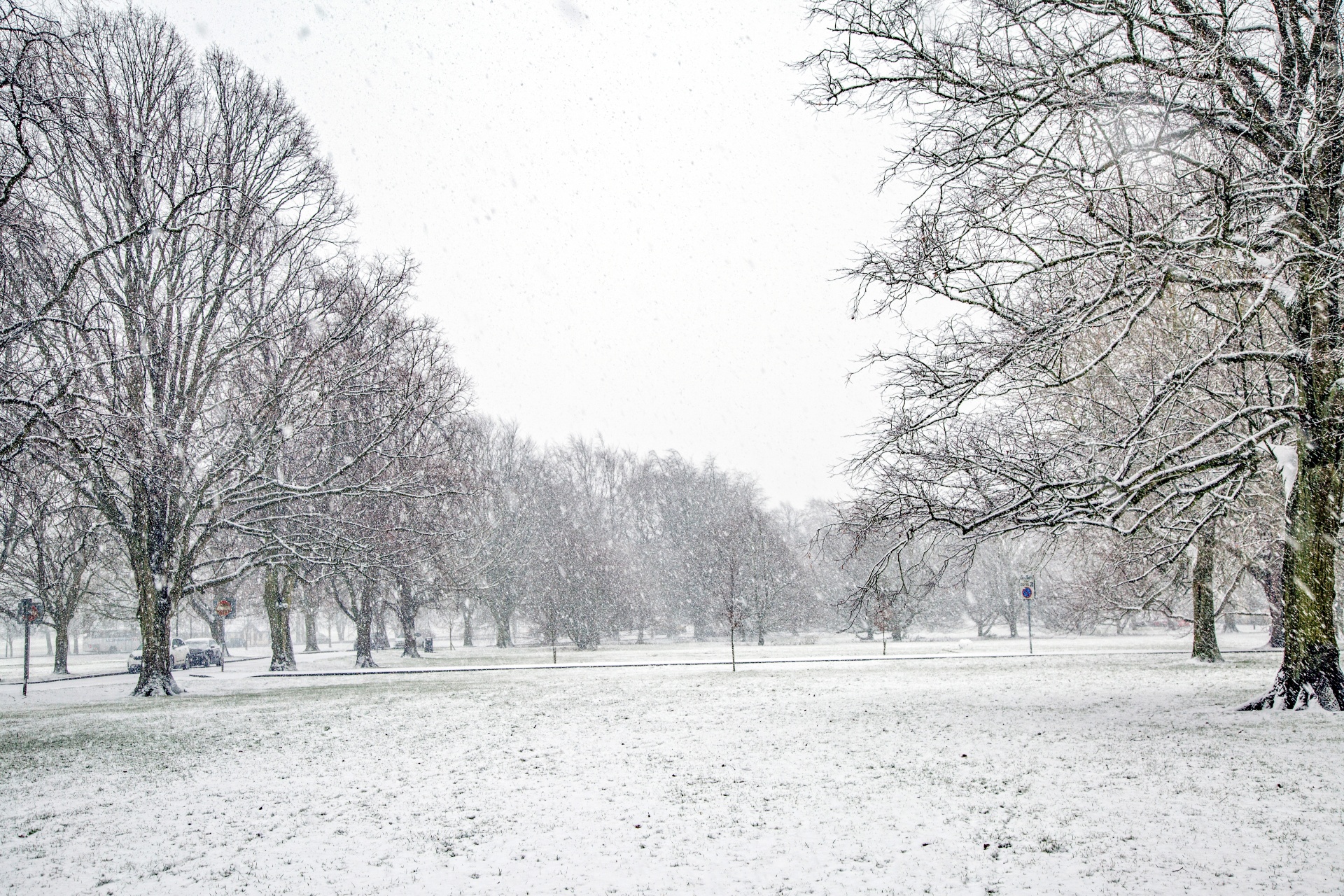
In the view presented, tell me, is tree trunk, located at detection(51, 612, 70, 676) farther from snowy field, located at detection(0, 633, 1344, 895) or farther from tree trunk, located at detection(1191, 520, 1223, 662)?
tree trunk, located at detection(1191, 520, 1223, 662)

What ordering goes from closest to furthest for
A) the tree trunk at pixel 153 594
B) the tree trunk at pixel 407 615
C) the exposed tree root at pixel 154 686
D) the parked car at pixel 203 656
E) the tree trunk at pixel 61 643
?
the tree trunk at pixel 153 594 < the exposed tree root at pixel 154 686 < the tree trunk at pixel 61 643 < the tree trunk at pixel 407 615 < the parked car at pixel 203 656

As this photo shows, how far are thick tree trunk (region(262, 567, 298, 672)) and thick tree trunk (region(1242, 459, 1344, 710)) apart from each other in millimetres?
29629

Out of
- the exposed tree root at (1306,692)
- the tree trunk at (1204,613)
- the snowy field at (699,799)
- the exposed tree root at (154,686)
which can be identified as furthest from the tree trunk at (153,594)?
the tree trunk at (1204,613)

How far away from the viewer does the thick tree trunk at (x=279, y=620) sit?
30453mm

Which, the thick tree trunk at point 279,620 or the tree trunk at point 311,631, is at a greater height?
the thick tree trunk at point 279,620

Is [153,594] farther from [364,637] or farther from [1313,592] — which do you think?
[1313,592]

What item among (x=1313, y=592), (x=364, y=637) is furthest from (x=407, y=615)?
(x=1313, y=592)

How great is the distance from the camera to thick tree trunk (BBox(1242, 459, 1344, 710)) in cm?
1038

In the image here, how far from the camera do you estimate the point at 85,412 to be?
1087cm

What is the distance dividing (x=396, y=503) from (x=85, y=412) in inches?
678

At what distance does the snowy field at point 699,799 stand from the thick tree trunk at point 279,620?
52.7 feet

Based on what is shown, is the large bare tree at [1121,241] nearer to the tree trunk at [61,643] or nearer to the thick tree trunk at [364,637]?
the thick tree trunk at [364,637]

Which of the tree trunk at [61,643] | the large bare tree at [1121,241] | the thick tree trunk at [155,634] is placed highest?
the large bare tree at [1121,241]

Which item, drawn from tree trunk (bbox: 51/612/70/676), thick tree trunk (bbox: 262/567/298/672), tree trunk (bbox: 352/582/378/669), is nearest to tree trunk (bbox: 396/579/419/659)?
tree trunk (bbox: 352/582/378/669)
